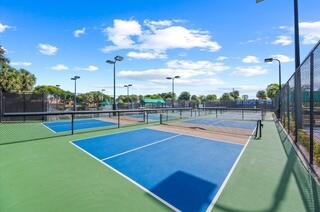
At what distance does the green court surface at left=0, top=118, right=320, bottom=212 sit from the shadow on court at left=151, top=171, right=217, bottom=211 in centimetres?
25

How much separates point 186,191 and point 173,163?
2379 millimetres

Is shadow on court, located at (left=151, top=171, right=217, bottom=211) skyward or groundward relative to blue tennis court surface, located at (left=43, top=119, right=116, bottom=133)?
groundward

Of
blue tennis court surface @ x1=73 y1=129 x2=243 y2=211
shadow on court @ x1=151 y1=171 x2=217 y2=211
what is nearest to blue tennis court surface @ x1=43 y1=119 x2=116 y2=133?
blue tennis court surface @ x1=73 y1=129 x2=243 y2=211

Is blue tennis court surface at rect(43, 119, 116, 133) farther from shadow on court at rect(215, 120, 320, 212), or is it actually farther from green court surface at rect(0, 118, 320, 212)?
shadow on court at rect(215, 120, 320, 212)

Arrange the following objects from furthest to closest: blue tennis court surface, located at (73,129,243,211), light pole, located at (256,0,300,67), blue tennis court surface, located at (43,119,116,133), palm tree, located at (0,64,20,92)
Answer: palm tree, located at (0,64,20,92) → blue tennis court surface, located at (43,119,116,133) → light pole, located at (256,0,300,67) → blue tennis court surface, located at (73,129,243,211)

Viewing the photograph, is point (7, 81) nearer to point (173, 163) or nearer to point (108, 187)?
point (173, 163)

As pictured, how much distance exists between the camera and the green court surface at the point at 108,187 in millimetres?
4488

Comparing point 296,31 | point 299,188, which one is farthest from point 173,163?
point 296,31

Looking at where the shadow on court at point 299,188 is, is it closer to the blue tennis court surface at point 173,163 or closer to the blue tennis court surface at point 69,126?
the blue tennis court surface at point 173,163

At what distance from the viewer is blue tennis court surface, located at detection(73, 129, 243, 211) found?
505 centimetres

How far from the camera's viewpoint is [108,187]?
18.0 feet

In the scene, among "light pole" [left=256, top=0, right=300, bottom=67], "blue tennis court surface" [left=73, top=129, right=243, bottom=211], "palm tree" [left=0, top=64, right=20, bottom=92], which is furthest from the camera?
"palm tree" [left=0, top=64, right=20, bottom=92]

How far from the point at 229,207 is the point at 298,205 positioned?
1190 millimetres

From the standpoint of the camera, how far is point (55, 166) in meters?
7.16
